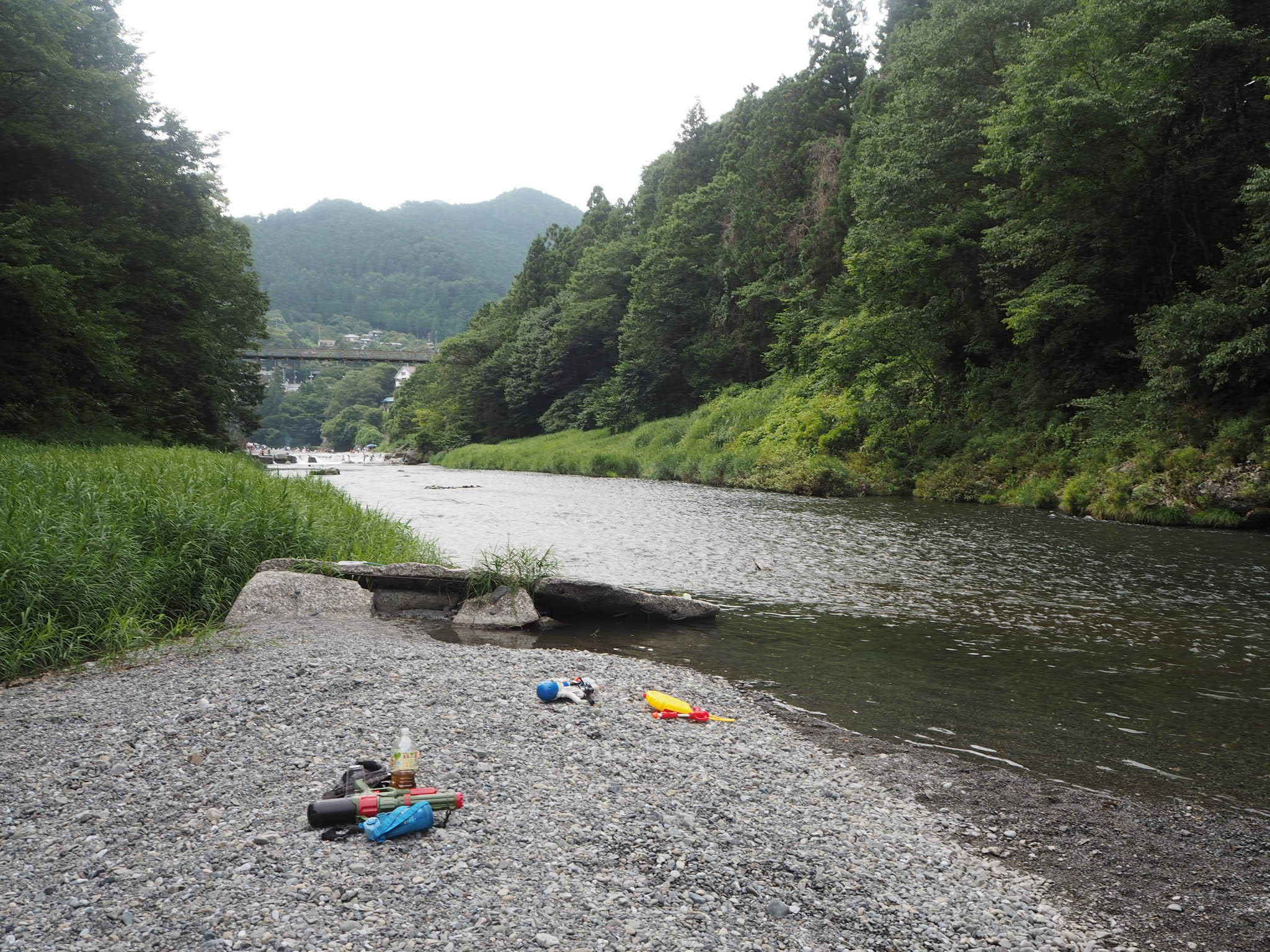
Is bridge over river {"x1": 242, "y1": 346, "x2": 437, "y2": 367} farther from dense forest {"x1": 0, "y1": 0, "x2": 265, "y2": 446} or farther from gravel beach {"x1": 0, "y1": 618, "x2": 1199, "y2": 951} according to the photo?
gravel beach {"x1": 0, "y1": 618, "x2": 1199, "y2": 951}

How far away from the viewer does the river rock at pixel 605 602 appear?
11609 mm

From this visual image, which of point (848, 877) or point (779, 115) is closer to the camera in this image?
point (848, 877)

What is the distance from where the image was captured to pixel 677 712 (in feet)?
24.0

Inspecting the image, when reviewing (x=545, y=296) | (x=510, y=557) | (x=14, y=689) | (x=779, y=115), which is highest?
(x=779, y=115)

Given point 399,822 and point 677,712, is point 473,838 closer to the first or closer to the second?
point 399,822

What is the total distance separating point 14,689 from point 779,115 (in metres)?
59.0

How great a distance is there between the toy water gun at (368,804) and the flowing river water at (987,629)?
362cm

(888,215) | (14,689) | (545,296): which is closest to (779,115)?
(888,215)

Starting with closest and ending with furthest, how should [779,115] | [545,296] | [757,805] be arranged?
[757,805]
[779,115]
[545,296]

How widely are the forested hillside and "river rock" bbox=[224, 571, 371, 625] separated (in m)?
20.7

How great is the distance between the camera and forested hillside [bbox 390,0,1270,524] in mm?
22266

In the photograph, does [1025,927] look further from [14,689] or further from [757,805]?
[14,689]

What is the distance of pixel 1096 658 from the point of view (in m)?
9.53

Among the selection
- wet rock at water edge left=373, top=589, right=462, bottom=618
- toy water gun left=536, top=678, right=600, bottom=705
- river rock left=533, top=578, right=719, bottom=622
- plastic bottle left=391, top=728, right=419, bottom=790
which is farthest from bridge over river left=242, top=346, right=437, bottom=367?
plastic bottle left=391, top=728, right=419, bottom=790
